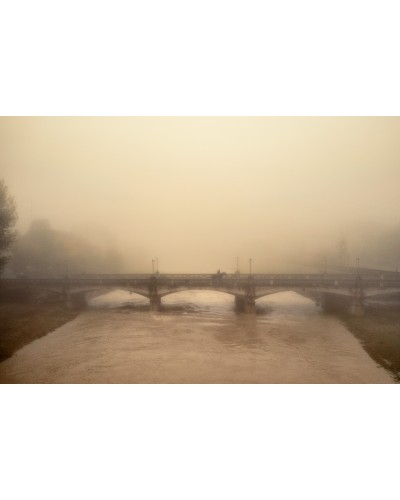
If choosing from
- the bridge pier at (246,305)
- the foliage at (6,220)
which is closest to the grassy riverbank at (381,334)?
the bridge pier at (246,305)

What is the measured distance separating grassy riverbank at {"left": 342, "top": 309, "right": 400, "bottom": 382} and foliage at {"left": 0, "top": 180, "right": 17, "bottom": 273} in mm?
11687

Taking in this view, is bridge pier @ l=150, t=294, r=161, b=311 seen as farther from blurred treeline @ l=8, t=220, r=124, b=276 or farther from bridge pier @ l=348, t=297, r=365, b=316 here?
bridge pier @ l=348, t=297, r=365, b=316

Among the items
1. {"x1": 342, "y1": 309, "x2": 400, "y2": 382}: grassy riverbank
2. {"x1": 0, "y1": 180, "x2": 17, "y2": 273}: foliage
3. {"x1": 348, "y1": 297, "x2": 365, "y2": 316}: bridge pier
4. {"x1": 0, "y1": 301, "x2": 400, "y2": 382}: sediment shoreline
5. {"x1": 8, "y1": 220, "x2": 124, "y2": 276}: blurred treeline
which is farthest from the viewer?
{"x1": 348, "y1": 297, "x2": 365, "y2": 316}: bridge pier

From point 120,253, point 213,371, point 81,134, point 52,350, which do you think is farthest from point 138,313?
point 81,134

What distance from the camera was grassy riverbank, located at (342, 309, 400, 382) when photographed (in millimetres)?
9115

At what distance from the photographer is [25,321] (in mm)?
11414

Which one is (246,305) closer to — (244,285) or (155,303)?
(244,285)

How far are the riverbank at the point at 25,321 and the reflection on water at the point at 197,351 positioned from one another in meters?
0.37

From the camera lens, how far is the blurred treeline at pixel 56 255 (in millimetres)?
11859

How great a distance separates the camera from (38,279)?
47.5ft

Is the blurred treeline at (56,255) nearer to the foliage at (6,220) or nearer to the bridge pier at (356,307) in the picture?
the foliage at (6,220)

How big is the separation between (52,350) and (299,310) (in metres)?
9.88

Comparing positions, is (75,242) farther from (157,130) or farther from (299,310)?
(299,310)

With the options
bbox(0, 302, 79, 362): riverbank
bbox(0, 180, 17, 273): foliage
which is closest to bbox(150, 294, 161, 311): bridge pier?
bbox(0, 302, 79, 362): riverbank
